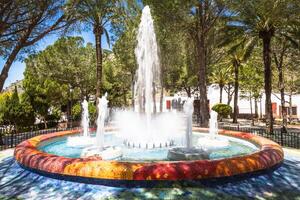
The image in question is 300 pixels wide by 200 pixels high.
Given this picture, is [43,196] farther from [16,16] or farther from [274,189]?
[16,16]

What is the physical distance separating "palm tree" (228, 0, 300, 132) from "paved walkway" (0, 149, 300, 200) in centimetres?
1121

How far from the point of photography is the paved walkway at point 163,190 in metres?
7.55

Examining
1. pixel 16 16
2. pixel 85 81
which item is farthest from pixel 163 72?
pixel 16 16

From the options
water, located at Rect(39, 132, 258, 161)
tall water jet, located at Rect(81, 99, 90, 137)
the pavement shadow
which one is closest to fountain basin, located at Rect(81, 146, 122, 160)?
water, located at Rect(39, 132, 258, 161)

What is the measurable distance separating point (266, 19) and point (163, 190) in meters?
17.1

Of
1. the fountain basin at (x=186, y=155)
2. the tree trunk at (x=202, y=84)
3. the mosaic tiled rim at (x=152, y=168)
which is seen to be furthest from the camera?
the tree trunk at (x=202, y=84)

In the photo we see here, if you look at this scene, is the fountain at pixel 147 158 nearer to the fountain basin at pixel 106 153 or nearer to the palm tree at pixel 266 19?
the fountain basin at pixel 106 153

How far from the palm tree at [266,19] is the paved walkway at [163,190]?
36.8 ft

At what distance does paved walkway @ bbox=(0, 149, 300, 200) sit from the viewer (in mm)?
7551

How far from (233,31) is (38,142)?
16759 millimetres

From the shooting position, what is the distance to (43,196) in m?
7.78

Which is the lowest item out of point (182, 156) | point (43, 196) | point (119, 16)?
point (43, 196)

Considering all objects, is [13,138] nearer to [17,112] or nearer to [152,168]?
[17,112]

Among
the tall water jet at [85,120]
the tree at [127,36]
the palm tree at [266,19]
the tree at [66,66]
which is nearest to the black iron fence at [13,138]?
the tall water jet at [85,120]
